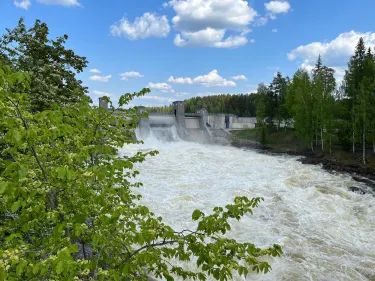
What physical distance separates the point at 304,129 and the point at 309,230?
23414 millimetres

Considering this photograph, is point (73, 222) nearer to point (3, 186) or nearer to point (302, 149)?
point (3, 186)

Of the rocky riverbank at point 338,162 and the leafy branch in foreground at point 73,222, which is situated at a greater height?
the leafy branch in foreground at point 73,222

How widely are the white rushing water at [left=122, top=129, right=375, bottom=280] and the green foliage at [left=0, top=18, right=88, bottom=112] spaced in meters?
6.83

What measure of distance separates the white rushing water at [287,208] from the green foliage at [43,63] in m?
6.83

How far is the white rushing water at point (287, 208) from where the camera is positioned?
9.09m

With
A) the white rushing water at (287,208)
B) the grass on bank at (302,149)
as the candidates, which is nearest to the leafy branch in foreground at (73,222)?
the white rushing water at (287,208)

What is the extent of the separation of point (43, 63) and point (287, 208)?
14332 mm

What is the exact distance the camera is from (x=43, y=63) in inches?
543

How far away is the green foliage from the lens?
1159 cm

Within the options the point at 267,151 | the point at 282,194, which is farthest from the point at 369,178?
the point at 267,151

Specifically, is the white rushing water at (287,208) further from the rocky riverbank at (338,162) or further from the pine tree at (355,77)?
the pine tree at (355,77)

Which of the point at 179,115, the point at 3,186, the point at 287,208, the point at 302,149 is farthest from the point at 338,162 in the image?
the point at 3,186

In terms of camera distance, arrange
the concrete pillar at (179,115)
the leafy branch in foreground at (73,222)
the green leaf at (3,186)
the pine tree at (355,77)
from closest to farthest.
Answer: the green leaf at (3,186), the leafy branch in foreground at (73,222), the pine tree at (355,77), the concrete pillar at (179,115)

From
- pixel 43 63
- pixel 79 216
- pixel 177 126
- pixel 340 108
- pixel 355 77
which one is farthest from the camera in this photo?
pixel 177 126
